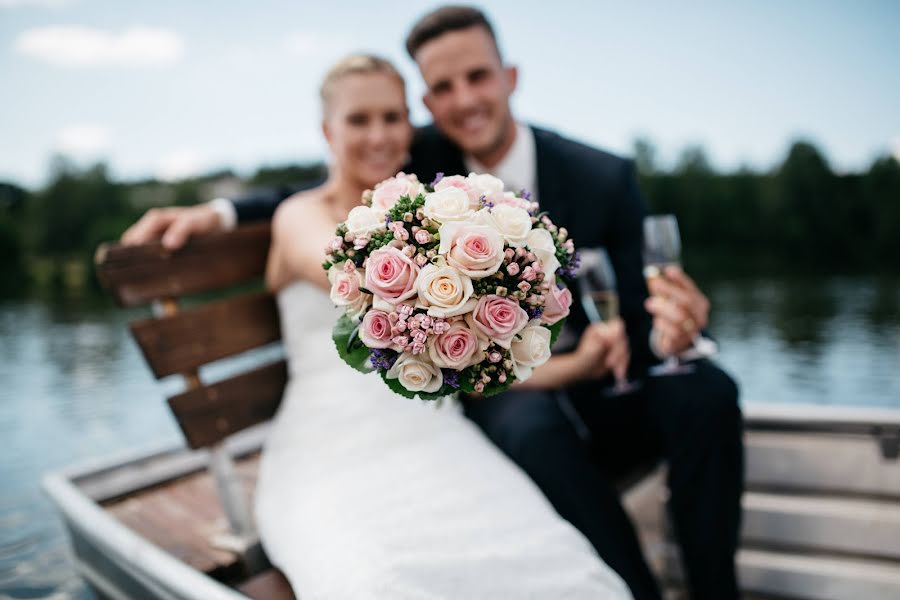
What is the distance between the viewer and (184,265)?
2.68m

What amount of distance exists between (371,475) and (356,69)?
1385mm

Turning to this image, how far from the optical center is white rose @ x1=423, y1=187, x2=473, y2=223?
1.44 metres

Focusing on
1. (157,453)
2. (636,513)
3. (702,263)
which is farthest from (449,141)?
(702,263)

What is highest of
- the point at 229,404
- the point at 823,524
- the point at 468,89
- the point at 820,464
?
the point at 468,89

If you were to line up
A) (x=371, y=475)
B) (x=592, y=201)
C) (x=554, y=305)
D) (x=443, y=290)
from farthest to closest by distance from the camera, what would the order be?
(x=592, y=201)
(x=371, y=475)
(x=554, y=305)
(x=443, y=290)

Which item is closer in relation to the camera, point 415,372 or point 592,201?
point 415,372

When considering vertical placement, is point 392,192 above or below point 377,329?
above

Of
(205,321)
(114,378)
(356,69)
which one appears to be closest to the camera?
(356,69)

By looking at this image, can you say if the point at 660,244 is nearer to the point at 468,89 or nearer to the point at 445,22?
the point at 468,89

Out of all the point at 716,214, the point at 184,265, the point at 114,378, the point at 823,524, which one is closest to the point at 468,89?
the point at 184,265

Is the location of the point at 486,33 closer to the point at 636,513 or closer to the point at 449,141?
the point at 449,141

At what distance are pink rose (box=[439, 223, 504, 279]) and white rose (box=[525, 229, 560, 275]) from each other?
12 centimetres

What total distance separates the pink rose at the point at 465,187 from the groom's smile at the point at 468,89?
1.34m

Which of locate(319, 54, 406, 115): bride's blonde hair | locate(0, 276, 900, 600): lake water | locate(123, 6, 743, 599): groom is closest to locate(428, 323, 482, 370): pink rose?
locate(123, 6, 743, 599): groom
